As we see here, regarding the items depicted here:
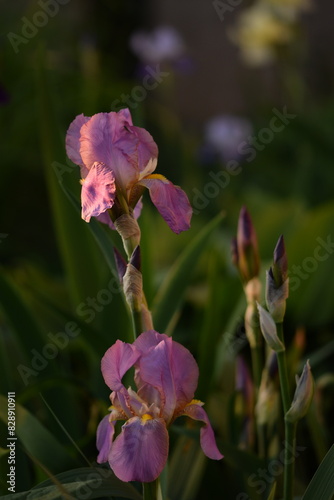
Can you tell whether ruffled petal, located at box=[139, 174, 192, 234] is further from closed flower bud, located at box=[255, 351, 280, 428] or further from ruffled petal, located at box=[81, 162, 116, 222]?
closed flower bud, located at box=[255, 351, 280, 428]

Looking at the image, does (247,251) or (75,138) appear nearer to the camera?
(75,138)

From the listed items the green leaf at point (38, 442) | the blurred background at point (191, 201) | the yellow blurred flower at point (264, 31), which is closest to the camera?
the green leaf at point (38, 442)

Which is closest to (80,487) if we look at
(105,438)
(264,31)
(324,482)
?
(105,438)

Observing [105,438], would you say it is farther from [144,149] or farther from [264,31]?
[264,31]

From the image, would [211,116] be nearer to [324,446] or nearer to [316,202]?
[316,202]
